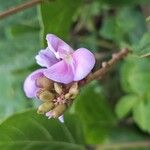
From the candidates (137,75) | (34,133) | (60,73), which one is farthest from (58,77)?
(137,75)

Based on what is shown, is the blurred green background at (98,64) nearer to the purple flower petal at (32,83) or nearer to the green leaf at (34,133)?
the green leaf at (34,133)

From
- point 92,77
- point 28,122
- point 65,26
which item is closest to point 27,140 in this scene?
point 28,122

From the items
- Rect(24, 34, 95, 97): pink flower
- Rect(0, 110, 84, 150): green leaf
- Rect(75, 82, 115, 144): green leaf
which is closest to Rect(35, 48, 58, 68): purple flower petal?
Rect(24, 34, 95, 97): pink flower

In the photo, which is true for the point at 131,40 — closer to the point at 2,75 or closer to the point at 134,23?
the point at 134,23

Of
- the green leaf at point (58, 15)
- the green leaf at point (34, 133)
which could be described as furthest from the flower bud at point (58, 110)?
the green leaf at point (58, 15)

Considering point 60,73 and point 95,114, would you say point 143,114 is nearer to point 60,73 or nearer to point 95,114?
point 95,114

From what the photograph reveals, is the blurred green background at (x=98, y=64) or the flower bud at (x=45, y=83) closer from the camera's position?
the flower bud at (x=45, y=83)
